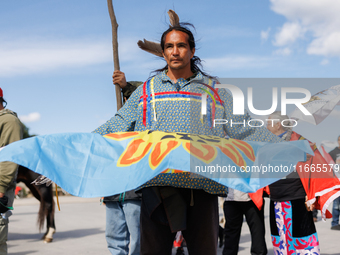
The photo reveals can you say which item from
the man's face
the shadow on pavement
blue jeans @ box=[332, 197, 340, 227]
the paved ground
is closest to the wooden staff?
the man's face

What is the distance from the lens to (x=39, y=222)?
7.41 metres

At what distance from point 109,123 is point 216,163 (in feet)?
2.72

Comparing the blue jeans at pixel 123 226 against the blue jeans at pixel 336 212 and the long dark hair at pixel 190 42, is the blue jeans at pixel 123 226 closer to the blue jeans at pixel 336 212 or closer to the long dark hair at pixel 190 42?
the long dark hair at pixel 190 42

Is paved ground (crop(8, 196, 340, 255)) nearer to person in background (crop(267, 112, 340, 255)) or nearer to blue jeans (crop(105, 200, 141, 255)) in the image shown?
person in background (crop(267, 112, 340, 255))

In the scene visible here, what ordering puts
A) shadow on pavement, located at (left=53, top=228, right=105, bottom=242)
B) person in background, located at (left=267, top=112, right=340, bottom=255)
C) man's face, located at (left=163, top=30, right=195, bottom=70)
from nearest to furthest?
man's face, located at (left=163, top=30, right=195, bottom=70)
person in background, located at (left=267, top=112, right=340, bottom=255)
shadow on pavement, located at (left=53, top=228, right=105, bottom=242)

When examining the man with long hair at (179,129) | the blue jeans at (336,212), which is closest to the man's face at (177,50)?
the man with long hair at (179,129)

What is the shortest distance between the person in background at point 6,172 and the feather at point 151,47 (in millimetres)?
1648

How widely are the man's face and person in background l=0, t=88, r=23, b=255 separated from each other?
2.28 m

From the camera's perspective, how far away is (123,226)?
4215 mm

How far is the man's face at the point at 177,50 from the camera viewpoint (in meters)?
2.73

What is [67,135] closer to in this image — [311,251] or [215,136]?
[215,136]

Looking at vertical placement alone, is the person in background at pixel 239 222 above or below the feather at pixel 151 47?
below

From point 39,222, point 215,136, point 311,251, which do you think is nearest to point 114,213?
point 215,136

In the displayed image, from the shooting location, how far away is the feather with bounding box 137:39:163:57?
367cm
